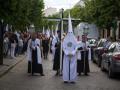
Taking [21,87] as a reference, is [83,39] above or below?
above

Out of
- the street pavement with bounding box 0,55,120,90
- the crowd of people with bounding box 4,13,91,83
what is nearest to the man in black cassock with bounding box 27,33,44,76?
the crowd of people with bounding box 4,13,91,83

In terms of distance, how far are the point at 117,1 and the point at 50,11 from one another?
131 m

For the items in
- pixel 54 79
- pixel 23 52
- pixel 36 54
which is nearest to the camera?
pixel 54 79

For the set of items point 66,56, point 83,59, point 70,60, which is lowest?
point 83,59

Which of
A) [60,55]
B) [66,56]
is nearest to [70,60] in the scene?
[66,56]

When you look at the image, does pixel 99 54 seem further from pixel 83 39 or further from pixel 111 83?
pixel 111 83

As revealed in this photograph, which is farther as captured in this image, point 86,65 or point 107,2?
point 107,2

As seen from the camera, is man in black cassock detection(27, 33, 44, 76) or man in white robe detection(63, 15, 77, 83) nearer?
man in white robe detection(63, 15, 77, 83)

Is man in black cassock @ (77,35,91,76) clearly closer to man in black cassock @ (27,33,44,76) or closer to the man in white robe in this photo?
man in black cassock @ (27,33,44,76)

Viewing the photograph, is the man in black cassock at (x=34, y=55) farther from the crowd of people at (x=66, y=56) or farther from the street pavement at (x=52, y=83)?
the street pavement at (x=52, y=83)

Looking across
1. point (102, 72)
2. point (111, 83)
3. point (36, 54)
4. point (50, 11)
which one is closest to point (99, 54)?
point (102, 72)

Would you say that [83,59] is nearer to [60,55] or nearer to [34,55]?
[60,55]

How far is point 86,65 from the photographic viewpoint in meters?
20.9

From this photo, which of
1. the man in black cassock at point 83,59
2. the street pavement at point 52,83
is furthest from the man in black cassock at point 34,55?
the man in black cassock at point 83,59
